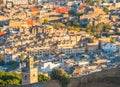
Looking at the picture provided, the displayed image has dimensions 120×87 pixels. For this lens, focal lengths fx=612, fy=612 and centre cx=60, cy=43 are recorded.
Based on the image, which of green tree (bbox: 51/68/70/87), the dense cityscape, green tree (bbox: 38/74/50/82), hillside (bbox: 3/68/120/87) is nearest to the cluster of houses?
the dense cityscape

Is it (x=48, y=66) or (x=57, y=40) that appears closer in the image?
(x=48, y=66)

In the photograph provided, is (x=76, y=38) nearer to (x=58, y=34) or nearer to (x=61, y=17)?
(x=58, y=34)

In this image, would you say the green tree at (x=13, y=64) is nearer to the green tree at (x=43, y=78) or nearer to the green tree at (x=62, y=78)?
the green tree at (x=43, y=78)

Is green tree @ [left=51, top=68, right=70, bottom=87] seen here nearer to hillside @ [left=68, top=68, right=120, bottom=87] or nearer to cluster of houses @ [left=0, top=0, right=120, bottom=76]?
hillside @ [left=68, top=68, right=120, bottom=87]

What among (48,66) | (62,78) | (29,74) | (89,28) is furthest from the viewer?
(89,28)

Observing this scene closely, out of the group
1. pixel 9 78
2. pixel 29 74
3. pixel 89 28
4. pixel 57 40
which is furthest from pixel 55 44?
pixel 29 74

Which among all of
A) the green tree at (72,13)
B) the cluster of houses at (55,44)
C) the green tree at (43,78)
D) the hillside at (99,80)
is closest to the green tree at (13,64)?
the cluster of houses at (55,44)

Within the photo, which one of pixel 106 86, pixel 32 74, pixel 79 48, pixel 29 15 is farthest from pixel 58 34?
pixel 106 86

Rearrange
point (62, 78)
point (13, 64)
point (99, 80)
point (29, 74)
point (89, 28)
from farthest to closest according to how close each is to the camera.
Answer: point (89, 28)
point (13, 64)
point (29, 74)
point (62, 78)
point (99, 80)

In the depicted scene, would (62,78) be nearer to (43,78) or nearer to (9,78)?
(43,78)
